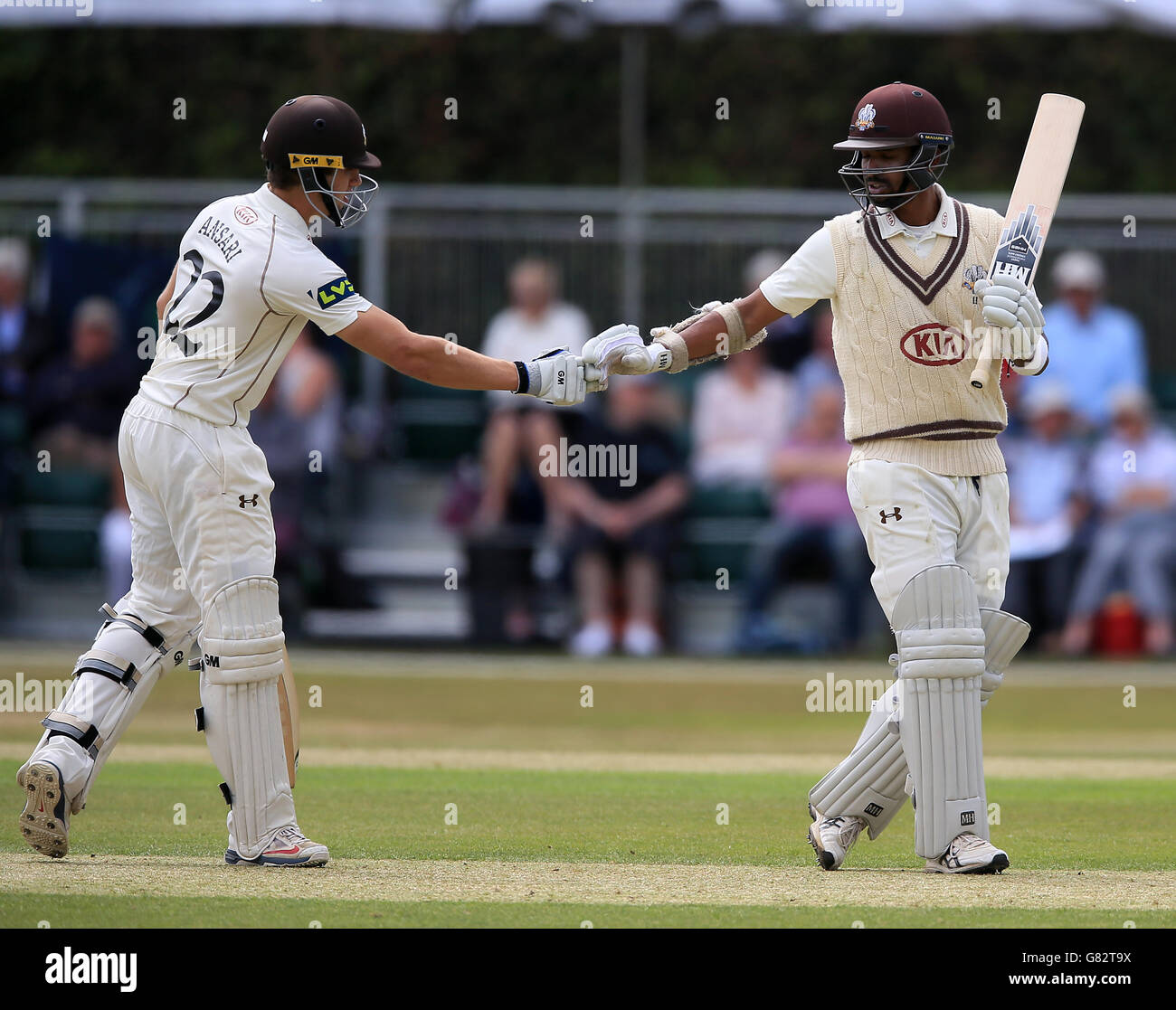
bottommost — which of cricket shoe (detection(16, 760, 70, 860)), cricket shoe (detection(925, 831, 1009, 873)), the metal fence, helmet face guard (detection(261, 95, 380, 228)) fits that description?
cricket shoe (detection(925, 831, 1009, 873))

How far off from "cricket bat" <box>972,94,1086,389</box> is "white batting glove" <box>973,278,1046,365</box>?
0.04 metres

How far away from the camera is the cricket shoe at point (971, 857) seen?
5.85 meters

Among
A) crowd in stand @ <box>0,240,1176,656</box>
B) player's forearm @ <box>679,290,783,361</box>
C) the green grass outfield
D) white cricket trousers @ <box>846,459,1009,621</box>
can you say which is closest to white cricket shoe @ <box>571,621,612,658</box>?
crowd in stand @ <box>0,240,1176,656</box>

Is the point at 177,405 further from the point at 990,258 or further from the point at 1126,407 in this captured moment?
the point at 1126,407

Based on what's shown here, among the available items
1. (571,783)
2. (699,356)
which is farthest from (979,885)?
(571,783)

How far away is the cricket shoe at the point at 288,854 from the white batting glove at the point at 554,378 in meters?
1.60

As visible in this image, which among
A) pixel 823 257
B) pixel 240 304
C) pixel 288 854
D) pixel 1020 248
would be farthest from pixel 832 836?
pixel 240 304

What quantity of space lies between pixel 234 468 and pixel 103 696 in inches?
35.6

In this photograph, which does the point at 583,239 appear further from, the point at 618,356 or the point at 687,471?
the point at 618,356

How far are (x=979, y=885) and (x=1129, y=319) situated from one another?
939 centimetres

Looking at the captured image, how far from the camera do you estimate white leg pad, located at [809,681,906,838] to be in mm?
6234

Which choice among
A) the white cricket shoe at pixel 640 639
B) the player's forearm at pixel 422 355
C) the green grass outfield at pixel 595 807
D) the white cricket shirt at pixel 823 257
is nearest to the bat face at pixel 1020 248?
the white cricket shirt at pixel 823 257

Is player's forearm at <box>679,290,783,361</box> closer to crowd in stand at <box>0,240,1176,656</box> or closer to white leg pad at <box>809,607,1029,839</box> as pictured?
white leg pad at <box>809,607,1029,839</box>

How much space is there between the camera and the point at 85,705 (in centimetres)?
616
